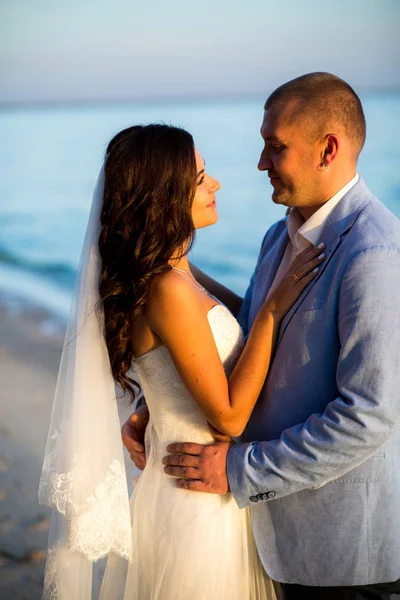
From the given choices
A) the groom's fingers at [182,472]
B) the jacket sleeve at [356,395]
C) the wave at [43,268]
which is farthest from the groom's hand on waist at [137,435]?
the wave at [43,268]

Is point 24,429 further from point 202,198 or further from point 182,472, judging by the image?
point 202,198

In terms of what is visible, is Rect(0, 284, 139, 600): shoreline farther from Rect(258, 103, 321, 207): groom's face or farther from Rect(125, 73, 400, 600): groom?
Rect(258, 103, 321, 207): groom's face

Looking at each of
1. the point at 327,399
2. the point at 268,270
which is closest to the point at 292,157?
the point at 268,270

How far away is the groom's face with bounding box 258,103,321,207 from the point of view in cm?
203

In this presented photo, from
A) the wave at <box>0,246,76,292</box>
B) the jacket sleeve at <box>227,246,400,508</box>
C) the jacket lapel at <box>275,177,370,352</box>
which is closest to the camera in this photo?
the jacket sleeve at <box>227,246,400,508</box>

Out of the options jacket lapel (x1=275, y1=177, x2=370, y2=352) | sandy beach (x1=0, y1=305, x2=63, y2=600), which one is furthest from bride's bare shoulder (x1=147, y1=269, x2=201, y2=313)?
sandy beach (x1=0, y1=305, x2=63, y2=600)

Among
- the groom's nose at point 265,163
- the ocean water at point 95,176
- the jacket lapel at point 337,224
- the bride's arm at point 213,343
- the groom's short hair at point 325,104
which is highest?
the ocean water at point 95,176

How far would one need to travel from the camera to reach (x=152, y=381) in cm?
209

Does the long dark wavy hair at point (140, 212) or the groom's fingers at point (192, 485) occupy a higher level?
the long dark wavy hair at point (140, 212)

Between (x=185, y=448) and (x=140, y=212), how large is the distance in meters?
0.62

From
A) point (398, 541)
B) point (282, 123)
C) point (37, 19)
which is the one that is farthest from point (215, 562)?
point (37, 19)

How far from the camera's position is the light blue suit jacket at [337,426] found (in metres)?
1.79

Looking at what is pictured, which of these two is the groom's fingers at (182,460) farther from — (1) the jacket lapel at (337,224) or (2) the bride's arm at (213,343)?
(1) the jacket lapel at (337,224)

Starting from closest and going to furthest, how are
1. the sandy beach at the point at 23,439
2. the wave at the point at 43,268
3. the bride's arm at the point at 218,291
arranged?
the bride's arm at the point at 218,291 < the sandy beach at the point at 23,439 < the wave at the point at 43,268
